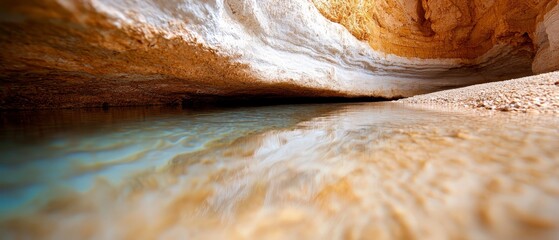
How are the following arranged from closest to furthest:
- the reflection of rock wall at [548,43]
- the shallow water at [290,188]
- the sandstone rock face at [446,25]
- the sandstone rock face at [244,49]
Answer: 1. the shallow water at [290,188]
2. the sandstone rock face at [244,49]
3. the reflection of rock wall at [548,43]
4. the sandstone rock face at [446,25]

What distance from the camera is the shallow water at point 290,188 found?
52 centimetres

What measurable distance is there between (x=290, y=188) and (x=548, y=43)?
7.28 metres

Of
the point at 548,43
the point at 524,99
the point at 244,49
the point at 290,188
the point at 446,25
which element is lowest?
the point at 290,188

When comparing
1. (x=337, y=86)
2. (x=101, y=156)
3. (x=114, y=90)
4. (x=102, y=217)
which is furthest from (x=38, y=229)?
(x=337, y=86)

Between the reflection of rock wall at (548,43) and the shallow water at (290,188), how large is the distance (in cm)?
551

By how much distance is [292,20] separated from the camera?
3.25 meters

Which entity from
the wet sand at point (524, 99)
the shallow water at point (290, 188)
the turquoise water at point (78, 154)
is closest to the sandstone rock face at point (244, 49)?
the turquoise water at point (78, 154)

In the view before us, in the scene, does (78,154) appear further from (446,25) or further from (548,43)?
(548,43)

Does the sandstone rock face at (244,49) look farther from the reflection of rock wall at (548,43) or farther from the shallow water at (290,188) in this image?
the shallow water at (290,188)

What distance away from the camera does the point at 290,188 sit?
2.39 feet

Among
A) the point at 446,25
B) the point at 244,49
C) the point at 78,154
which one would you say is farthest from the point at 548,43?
the point at 78,154

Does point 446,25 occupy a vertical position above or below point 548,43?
above

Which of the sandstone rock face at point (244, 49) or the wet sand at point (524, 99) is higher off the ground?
the sandstone rock face at point (244, 49)

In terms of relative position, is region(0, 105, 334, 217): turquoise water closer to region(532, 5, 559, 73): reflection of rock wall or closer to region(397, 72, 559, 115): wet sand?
region(397, 72, 559, 115): wet sand
